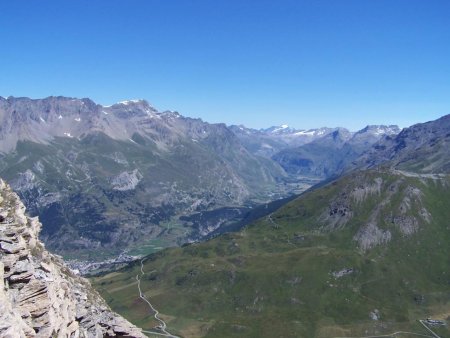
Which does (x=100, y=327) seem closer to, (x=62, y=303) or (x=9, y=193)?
(x=62, y=303)

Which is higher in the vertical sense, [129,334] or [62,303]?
[62,303]

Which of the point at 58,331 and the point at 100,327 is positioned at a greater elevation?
the point at 58,331

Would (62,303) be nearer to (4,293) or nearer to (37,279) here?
(37,279)

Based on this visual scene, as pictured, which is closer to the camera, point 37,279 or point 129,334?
point 37,279

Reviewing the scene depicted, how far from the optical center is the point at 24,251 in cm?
5259

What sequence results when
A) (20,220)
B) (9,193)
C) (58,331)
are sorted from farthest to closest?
(9,193)
(20,220)
(58,331)

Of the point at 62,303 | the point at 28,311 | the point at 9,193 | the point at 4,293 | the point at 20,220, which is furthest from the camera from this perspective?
the point at 9,193

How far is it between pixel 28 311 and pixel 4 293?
5261mm

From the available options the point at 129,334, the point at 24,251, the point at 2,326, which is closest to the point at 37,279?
the point at 24,251

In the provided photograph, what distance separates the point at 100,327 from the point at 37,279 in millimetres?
20525

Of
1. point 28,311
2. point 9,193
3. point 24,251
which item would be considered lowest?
point 28,311

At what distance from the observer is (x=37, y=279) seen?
52969 millimetres

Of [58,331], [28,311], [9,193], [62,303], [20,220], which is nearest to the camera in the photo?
[28,311]

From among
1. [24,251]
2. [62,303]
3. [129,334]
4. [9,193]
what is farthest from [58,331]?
[9,193]
